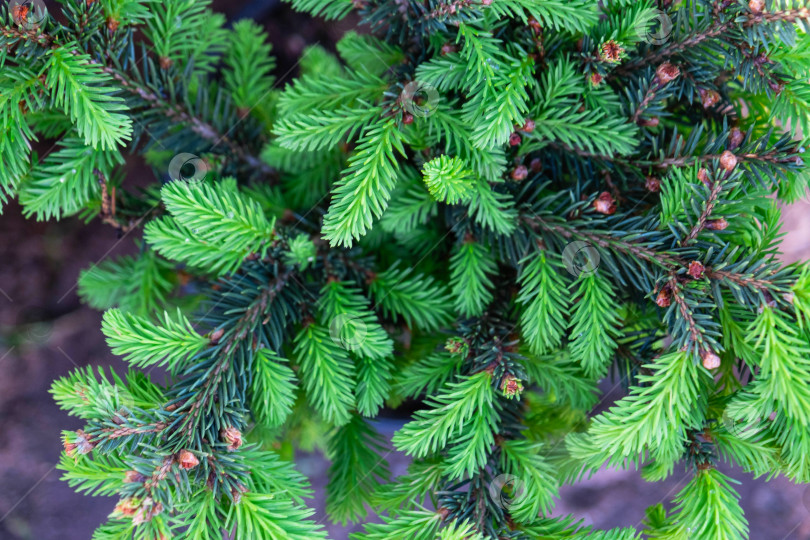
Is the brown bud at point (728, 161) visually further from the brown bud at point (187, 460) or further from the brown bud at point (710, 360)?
the brown bud at point (187, 460)

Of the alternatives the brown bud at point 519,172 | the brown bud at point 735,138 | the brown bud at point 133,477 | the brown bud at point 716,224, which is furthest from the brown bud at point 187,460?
the brown bud at point 735,138

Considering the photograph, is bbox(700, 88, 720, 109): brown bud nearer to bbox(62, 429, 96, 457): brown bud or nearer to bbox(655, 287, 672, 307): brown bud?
bbox(655, 287, 672, 307): brown bud

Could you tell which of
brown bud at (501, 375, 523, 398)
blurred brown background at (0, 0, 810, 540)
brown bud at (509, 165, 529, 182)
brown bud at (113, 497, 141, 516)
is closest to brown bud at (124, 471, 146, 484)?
brown bud at (113, 497, 141, 516)

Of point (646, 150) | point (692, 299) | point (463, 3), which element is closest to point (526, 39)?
point (463, 3)

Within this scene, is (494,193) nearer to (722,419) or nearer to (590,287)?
(590,287)

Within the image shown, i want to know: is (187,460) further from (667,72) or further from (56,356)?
(56,356)

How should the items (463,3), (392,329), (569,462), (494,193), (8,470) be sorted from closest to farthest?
(463,3) < (494,193) < (569,462) < (392,329) < (8,470)

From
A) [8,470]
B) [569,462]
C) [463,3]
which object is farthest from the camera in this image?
[8,470]
